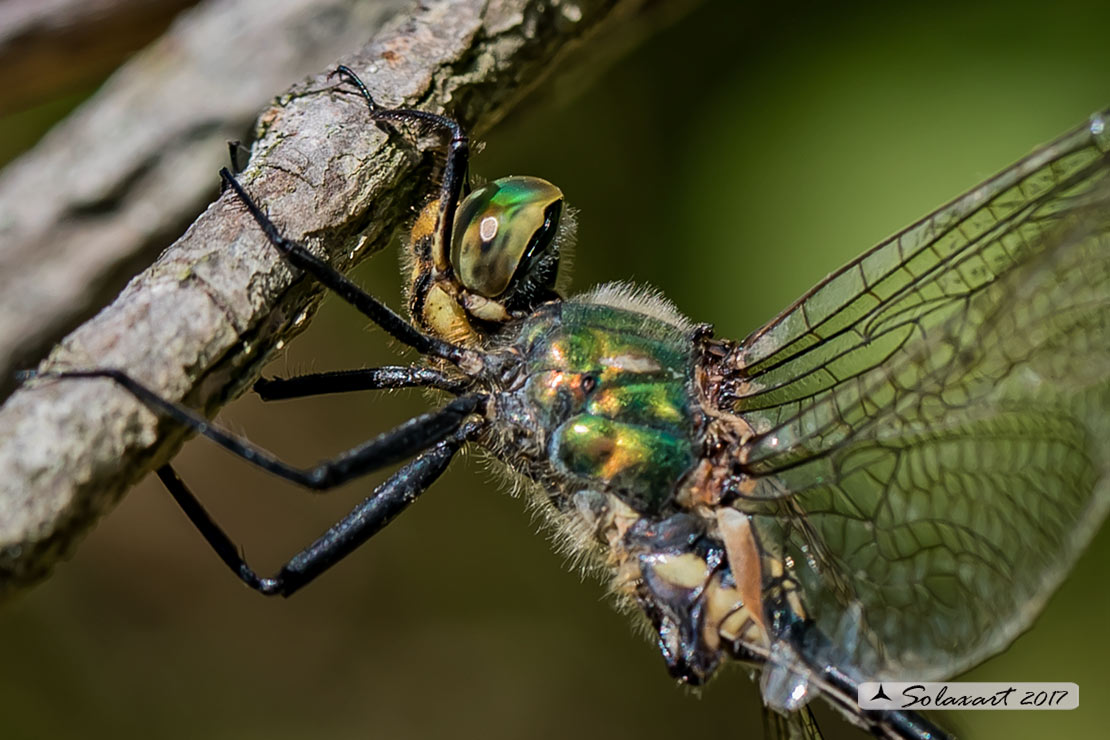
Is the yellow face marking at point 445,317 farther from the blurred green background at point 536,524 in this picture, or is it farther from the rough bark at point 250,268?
the blurred green background at point 536,524

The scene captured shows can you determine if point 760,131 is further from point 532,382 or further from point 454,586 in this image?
→ point 454,586

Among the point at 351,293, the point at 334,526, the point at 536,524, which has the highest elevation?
the point at 351,293

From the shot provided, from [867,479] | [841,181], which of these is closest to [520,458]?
[867,479]

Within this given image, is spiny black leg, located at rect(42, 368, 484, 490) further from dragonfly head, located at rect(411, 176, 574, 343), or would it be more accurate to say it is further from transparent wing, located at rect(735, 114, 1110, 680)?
transparent wing, located at rect(735, 114, 1110, 680)

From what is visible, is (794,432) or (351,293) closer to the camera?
(351,293)

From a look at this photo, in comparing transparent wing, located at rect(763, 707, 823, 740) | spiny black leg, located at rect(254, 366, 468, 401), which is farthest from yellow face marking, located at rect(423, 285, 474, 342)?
transparent wing, located at rect(763, 707, 823, 740)

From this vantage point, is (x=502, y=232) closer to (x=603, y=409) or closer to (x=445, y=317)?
(x=445, y=317)

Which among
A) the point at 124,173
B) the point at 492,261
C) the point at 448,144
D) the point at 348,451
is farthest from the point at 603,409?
the point at 124,173

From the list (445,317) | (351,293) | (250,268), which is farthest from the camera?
(445,317)
